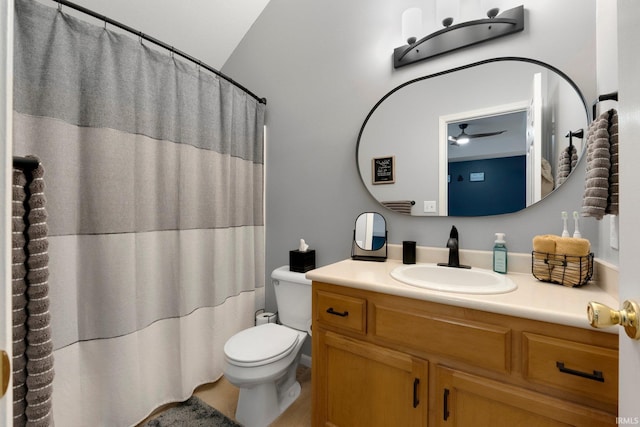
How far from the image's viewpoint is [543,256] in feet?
3.70

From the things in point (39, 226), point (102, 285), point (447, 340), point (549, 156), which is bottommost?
point (447, 340)

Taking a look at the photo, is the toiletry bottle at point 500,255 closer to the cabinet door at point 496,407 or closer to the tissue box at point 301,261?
the cabinet door at point 496,407

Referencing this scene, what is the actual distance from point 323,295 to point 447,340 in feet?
1.74

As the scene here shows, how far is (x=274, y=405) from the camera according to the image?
1.51 m

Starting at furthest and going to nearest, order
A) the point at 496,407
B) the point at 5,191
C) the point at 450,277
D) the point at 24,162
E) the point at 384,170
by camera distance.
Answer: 1. the point at 384,170
2. the point at 450,277
3. the point at 496,407
4. the point at 24,162
5. the point at 5,191

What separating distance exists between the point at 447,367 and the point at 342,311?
44 cm

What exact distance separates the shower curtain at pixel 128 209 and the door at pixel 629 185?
175 centimetres

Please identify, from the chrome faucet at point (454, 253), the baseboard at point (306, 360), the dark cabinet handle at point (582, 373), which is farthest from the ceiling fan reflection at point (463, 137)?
the baseboard at point (306, 360)

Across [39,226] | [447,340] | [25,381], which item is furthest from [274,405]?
[39,226]

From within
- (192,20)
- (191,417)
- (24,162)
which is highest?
(192,20)

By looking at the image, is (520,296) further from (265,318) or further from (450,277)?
(265,318)

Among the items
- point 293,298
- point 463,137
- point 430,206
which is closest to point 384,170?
point 430,206

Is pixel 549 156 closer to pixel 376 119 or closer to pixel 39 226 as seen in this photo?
pixel 376 119

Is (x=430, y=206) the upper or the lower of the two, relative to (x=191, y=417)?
upper
